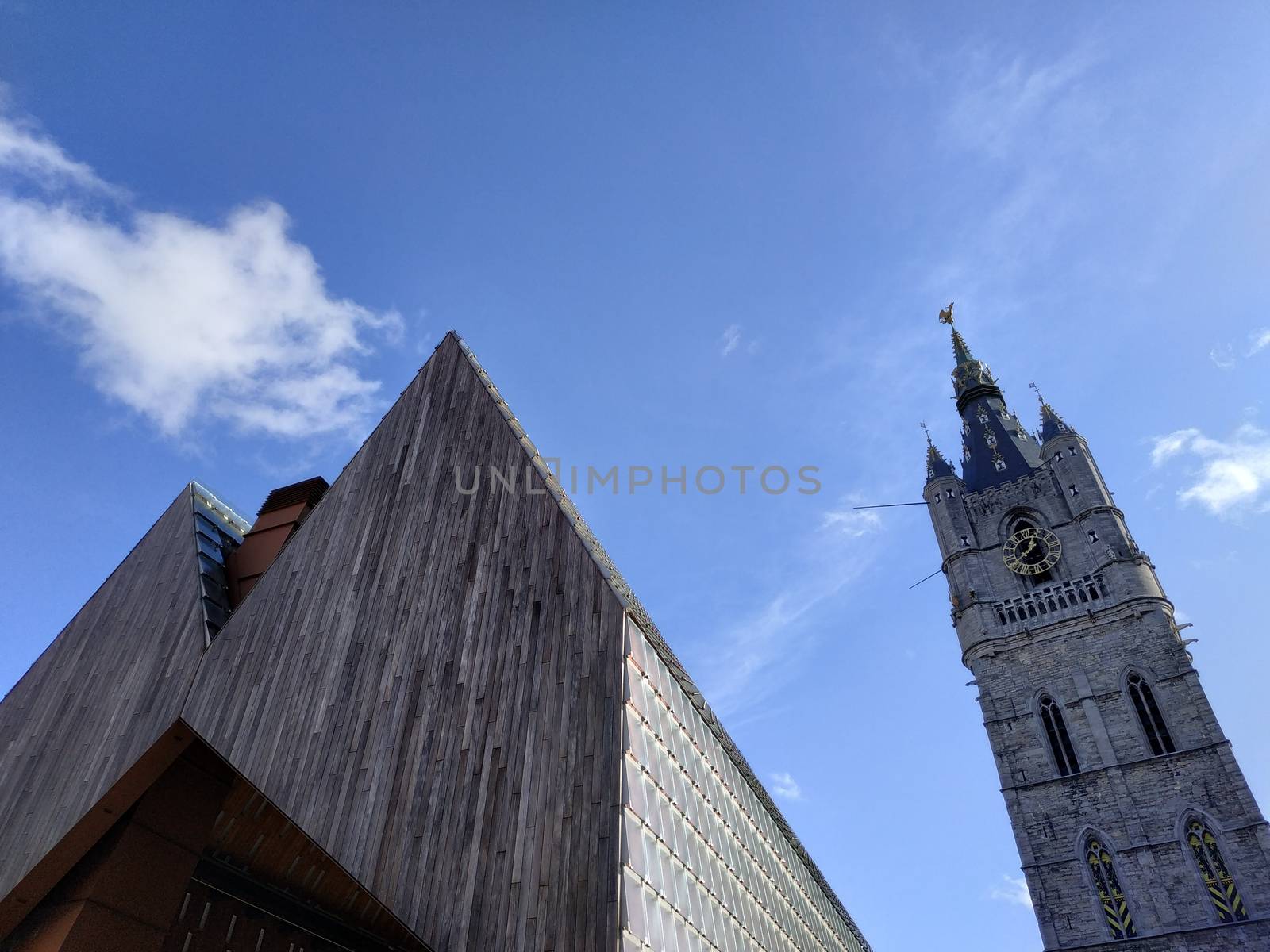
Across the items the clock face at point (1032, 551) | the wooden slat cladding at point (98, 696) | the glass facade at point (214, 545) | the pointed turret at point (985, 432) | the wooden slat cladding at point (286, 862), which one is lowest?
the wooden slat cladding at point (286, 862)

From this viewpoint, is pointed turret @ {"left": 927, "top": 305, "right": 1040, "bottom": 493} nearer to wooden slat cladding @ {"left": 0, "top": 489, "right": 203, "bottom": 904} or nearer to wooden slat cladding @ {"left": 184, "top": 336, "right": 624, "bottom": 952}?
wooden slat cladding @ {"left": 184, "top": 336, "right": 624, "bottom": 952}

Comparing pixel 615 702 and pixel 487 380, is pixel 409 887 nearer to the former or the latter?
pixel 615 702

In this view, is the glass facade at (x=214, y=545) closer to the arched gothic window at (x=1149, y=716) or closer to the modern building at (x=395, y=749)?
the modern building at (x=395, y=749)

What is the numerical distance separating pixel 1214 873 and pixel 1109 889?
450cm

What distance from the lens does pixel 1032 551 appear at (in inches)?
2096

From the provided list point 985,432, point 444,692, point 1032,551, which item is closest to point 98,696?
point 444,692

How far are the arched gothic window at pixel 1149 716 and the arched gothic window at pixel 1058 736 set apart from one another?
3.58m

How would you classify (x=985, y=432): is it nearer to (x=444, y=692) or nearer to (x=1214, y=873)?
(x=1214, y=873)

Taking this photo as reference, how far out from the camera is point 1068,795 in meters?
43.5

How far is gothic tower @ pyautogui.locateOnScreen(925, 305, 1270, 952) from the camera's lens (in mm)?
38625

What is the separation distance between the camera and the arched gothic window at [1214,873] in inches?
1464

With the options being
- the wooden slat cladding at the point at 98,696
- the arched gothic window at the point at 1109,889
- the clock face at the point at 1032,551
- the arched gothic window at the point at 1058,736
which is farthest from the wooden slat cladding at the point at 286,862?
the clock face at the point at 1032,551

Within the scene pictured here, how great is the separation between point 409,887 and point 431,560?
29.2 ft

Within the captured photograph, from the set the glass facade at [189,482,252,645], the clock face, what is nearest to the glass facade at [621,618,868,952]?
the glass facade at [189,482,252,645]
